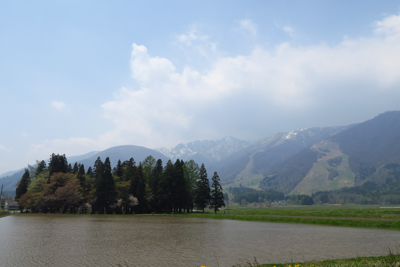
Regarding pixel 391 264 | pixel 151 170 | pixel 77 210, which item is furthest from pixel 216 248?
pixel 77 210

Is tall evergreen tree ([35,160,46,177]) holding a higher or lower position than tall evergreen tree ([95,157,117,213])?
higher

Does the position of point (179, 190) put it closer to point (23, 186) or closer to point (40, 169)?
point (40, 169)

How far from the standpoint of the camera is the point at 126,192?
101875mm

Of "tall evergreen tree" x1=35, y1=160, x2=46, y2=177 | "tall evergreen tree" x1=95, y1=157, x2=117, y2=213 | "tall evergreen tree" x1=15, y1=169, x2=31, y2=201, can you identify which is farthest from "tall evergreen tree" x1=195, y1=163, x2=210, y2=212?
"tall evergreen tree" x1=15, y1=169, x2=31, y2=201

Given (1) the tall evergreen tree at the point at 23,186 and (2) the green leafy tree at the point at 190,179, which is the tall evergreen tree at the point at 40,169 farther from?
(2) the green leafy tree at the point at 190,179

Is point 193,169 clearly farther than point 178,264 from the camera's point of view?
Yes

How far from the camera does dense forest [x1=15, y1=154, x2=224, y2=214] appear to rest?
321 feet

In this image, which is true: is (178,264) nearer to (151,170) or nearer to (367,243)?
(367,243)

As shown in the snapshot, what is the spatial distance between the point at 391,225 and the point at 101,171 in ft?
298

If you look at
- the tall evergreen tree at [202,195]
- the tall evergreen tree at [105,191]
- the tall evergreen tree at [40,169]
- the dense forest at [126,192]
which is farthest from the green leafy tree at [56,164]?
the tall evergreen tree at [202,195]

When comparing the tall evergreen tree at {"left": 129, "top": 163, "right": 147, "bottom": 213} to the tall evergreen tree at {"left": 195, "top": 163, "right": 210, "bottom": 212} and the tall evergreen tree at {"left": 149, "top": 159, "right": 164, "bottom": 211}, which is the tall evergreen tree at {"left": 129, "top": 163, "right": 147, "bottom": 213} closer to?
the tall evergreen tree at {"left": 149, "top": 159, "right": 164, "bottom": 211}

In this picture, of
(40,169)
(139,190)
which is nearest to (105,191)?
(139,190)

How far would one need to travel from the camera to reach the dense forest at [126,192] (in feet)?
321

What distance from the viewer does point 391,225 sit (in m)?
41.8
